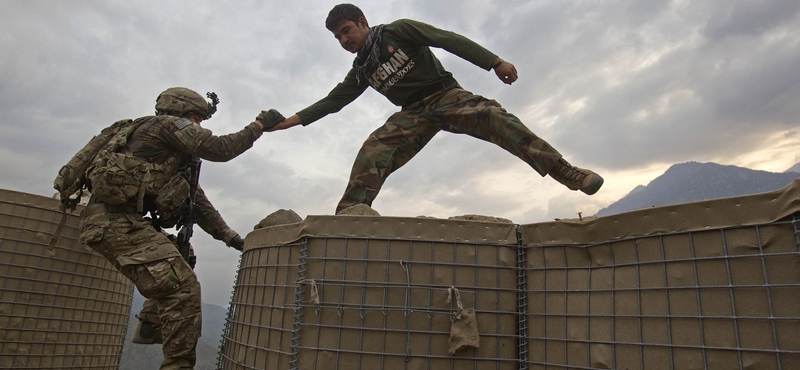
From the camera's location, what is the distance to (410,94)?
419cm

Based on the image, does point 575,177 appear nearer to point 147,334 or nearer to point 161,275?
point 161,275

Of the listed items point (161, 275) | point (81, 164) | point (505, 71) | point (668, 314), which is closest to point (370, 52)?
point (505, 71)

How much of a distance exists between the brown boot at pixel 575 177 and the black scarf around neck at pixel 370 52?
1.80m

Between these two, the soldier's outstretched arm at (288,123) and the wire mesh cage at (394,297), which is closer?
the wire mesh cage at (394,297)

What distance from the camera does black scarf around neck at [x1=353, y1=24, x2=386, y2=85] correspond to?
413 cm

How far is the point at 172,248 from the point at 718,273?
11.7 ft

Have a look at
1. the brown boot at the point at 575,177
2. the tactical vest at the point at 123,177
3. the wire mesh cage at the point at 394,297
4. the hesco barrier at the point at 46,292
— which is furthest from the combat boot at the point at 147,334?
the brown boot at the point at 575,177

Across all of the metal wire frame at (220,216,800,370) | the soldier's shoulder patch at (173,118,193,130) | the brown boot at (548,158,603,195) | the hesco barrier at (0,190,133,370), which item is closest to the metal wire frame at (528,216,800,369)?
the metal wire frame at (220,216,800,370)

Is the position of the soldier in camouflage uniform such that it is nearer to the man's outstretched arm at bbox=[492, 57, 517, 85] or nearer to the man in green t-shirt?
the man in green t-shirt

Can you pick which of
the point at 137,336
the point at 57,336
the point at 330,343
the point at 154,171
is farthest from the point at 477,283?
the point at 57,336

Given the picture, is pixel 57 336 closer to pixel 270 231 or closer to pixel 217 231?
pixel 217 231

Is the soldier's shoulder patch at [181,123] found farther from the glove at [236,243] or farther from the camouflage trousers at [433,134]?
the glove at [236,243]

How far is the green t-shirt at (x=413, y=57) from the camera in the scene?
12.7ft

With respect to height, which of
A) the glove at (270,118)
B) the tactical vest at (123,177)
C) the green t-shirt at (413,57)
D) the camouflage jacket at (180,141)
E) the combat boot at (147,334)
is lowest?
the combat boot at (147,334)
